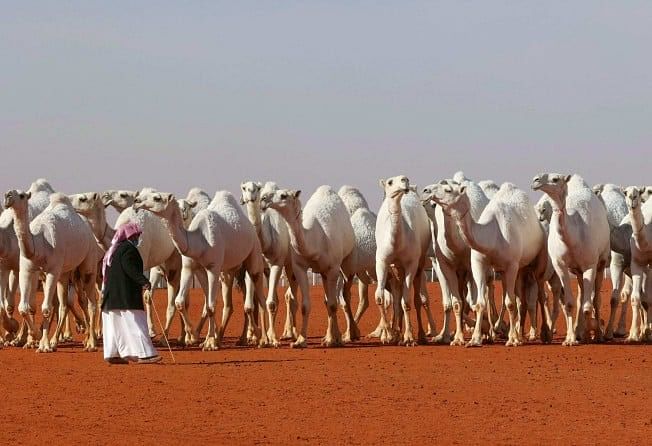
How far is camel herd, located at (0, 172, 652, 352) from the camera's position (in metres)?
22.9

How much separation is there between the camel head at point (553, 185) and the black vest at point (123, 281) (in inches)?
261

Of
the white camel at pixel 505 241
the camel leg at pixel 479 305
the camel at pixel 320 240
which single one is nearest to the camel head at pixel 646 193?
the white camel at pixel 505 241

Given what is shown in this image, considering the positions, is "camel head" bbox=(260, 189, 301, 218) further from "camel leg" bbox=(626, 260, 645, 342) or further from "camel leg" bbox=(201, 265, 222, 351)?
"camel leg" bbox=(626, 260, 645, 342)

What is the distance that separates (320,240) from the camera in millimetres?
24234

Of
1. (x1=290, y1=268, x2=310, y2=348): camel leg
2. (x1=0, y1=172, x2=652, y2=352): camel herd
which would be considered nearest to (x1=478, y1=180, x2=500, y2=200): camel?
(x1=0, y1=172, x2=652, y2=352): camel herd

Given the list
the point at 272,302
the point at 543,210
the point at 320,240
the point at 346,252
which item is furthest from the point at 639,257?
the point at 272,302

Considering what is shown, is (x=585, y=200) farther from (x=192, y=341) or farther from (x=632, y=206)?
(x=192, y=341)

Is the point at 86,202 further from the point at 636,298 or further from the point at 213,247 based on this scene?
the point at 636,298

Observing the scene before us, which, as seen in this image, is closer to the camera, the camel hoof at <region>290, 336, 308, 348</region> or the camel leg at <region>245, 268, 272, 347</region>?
the camel hoof at <region>290, 336, 308, 348</region>

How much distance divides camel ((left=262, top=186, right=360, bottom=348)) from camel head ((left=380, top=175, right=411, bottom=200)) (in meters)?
1.43

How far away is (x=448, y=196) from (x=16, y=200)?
21.5 feet

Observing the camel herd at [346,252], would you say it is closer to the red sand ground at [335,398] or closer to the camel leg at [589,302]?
the camel leg at [589,302]

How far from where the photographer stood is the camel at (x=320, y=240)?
76.6 ft

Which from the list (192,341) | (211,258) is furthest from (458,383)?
(192,341)
